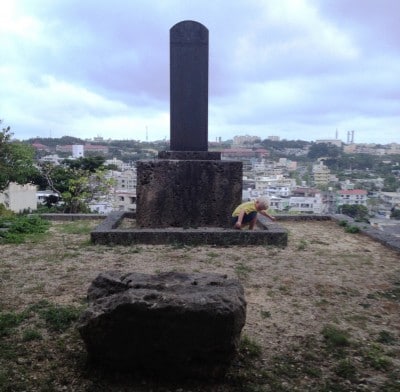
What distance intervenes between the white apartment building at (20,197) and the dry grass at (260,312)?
46.0ft

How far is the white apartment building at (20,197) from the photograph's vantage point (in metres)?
18.8

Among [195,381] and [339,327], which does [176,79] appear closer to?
[339,327]

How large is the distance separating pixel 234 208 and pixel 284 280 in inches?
103

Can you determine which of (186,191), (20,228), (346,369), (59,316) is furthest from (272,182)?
(346,369)

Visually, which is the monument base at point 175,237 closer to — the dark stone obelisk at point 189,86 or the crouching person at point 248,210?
the crouching person at point 248,210

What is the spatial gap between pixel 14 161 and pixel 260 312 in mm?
14457

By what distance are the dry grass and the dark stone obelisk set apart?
2284 mm

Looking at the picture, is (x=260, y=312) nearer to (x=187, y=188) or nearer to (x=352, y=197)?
(x=187, y=188)

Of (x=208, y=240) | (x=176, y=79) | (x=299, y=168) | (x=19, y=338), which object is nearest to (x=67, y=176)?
(x=176, y=79)

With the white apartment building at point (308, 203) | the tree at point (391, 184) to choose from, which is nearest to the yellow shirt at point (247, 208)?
the white apartment building at point (308, 203)

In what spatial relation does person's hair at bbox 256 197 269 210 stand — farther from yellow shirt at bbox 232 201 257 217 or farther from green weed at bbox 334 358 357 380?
green weed at bbox 334 358 357 380

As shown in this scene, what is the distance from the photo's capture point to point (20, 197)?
19594 millimetres

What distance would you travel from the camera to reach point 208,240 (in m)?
5.96

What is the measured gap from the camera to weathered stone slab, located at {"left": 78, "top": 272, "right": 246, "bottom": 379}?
2.32 metres
